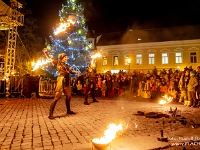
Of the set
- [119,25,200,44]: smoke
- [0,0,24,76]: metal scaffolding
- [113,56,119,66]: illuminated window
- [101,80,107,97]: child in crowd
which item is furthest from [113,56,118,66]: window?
[0,0,24,76]: metal scaffolding

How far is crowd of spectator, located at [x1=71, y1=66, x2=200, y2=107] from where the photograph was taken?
12.3 meters

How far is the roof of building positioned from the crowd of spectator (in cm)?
2123

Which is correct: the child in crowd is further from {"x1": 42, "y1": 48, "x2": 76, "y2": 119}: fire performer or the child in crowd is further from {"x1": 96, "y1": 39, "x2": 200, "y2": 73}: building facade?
{"x1": 96, "y1": 39, "x2": 200, "y2": 73}: building facade

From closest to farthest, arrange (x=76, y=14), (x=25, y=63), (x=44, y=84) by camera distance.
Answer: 1. (x=44, y=84)
2. (x=25, y=63)
3. (x=76, y=14)

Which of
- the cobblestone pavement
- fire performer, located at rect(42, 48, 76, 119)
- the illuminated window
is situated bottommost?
the cobblestone pavement

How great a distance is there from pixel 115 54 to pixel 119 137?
36339mm

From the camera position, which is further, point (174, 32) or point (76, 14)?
point (174, 32)

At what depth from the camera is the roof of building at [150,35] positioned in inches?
1414

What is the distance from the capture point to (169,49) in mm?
36531

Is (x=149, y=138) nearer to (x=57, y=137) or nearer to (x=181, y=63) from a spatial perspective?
(x=57, y=137)

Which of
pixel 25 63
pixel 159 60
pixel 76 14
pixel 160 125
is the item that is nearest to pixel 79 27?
pixel 76 14

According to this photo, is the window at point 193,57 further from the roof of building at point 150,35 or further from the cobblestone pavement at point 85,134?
the cobblestone pavement at point 85,134

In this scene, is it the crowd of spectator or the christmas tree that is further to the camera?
the christmas tree

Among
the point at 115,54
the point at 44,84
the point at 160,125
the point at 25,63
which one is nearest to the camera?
the point at 160,125
